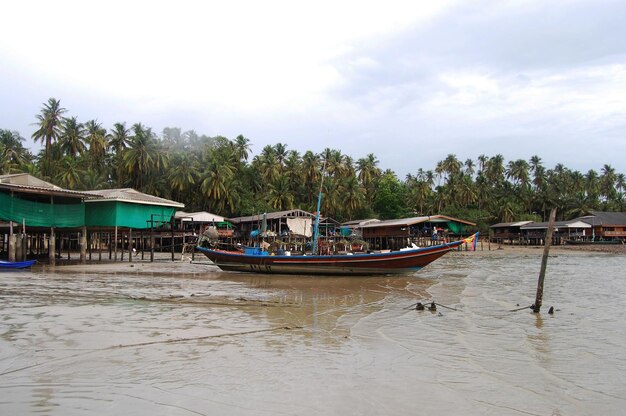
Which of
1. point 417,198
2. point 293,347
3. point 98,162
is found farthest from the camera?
point 417,198

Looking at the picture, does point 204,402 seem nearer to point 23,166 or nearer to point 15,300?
point 15,300

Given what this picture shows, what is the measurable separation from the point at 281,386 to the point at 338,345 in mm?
2377

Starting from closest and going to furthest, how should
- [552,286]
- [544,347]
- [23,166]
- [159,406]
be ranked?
[159,406]
[544,347]
[552,286]
[23,166]

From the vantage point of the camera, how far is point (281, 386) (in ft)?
20.2

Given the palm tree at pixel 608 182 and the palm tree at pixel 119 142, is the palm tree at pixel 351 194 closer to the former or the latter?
the palm tree at pixel 119 142

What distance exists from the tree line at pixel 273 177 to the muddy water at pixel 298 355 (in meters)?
19.1

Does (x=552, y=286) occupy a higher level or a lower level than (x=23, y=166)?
lower

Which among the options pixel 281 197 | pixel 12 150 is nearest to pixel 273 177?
pixel 281 197

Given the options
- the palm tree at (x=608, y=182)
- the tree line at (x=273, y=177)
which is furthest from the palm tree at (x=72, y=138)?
the palm tree at (x=608, y=182)

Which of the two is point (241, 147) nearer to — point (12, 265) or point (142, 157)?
point (142, 157)

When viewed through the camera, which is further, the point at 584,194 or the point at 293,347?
the point at 584,194

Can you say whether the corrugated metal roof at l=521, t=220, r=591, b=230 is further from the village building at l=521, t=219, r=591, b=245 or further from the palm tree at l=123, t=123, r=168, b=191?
the palm tree at l=123, t=123, r=168, b=191

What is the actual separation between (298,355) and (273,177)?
51.6 m

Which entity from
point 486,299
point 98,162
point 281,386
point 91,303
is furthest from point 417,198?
point 281,386
